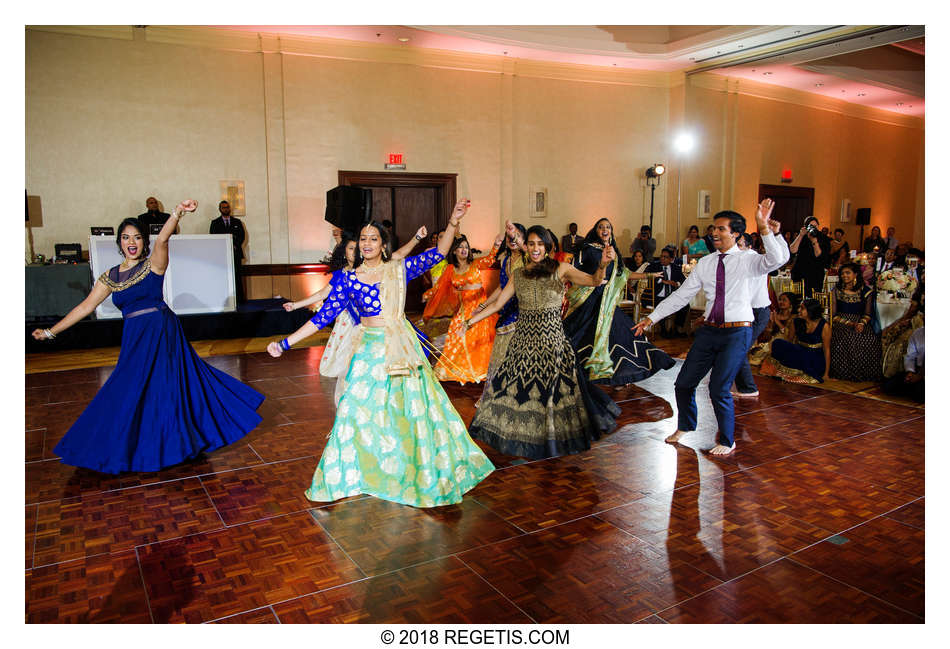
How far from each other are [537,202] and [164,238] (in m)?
8.38

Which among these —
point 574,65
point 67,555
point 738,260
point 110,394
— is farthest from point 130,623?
point 574,65

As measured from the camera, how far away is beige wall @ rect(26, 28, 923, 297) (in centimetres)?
916

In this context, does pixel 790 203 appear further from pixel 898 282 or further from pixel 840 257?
pixel 898 282

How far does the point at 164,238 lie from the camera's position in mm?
3977

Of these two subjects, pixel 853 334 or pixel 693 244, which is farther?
pixel 693 244

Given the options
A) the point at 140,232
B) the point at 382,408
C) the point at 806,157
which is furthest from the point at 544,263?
the point at 806,157

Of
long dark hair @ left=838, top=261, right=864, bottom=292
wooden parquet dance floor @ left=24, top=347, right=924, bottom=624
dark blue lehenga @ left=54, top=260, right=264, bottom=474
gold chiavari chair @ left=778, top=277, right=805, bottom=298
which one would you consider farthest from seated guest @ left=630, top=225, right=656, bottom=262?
dark blue lehenga @ left=54, top=260, right=264, bottom=474

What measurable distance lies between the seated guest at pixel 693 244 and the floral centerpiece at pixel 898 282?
15.1ft

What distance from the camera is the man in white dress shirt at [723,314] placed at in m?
4.13

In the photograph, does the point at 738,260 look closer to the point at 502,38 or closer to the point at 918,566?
the point at 918,566

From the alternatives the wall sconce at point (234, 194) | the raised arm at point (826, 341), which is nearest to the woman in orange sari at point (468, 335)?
the raised arm at point (826, 341)

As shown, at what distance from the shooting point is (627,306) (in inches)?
346

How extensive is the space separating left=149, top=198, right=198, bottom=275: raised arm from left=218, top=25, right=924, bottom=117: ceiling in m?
6.41

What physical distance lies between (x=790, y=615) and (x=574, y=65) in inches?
417
